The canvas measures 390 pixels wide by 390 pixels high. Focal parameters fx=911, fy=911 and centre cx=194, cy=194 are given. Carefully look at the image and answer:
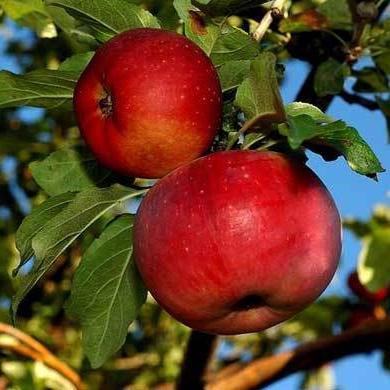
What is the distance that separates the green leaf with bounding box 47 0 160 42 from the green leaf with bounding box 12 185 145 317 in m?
0.19

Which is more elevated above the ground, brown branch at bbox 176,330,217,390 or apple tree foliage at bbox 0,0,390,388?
apple tree foliage at bbox 0,0,390,388

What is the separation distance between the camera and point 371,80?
1.55 meters

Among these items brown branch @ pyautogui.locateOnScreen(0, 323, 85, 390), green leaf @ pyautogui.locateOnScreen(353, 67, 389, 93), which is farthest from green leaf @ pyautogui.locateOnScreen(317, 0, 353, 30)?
brown branch @ pyautogui.locateOnScreen(0, 323, 85, 390)

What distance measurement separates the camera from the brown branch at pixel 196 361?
1.52 metres

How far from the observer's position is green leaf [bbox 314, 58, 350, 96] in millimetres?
1298

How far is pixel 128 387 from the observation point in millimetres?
2396

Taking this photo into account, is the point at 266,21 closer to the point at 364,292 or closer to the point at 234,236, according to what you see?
the point at 234,236

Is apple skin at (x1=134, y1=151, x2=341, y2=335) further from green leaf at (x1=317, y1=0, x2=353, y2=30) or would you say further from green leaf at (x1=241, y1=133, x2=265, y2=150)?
green leaf at (x1=317, y1=0, x2=353, y2=30)

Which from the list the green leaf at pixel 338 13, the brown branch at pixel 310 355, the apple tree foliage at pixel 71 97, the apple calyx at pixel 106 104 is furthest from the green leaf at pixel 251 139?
the brown branch at pixel 310 355

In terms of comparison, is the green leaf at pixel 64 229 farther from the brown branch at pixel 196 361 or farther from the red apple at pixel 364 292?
the red apple at pixel 364 292

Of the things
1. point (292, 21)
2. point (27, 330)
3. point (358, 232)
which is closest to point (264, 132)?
point (292, 21)

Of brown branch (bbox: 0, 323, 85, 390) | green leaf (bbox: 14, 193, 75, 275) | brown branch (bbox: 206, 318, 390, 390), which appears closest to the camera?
green leaf (bbox: 14, 193, 75, 275)

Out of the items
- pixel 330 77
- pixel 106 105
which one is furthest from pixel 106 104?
pixel 330 77

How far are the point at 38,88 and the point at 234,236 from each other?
13.1 inches
